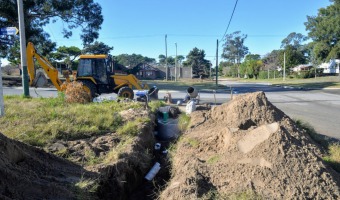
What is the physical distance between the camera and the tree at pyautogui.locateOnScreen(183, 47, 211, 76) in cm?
8575

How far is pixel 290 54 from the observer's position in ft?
206

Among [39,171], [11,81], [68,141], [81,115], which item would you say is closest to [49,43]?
[11,81]

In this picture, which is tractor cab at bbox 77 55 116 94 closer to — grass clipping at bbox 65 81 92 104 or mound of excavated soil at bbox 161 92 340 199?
grass clipping at bbox 65 81 92 104

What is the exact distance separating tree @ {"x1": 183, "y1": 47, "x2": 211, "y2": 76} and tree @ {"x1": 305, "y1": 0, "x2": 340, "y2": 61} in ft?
128

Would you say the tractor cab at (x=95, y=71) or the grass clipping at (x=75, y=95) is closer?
the grass clipping at (x=75, y=95)

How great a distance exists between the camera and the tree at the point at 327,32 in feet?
136

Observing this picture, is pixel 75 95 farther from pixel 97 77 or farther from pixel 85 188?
pixel 85 188

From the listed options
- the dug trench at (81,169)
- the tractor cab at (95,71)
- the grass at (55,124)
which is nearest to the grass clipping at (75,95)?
the grass at (55,124)

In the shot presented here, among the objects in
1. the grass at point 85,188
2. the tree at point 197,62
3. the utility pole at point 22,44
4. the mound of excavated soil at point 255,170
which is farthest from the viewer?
the tree at point 197,62

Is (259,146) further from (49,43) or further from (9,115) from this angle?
(49,43)

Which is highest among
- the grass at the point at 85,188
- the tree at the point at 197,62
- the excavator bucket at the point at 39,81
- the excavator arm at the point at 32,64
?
the tree at the point at 197,62

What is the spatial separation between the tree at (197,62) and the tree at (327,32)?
128 feet

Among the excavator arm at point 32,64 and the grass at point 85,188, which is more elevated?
the excavator arm at point 32,64

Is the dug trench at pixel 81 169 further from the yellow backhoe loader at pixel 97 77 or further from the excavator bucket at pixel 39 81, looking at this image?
the yellow backhoe loader at pixel 97 77
